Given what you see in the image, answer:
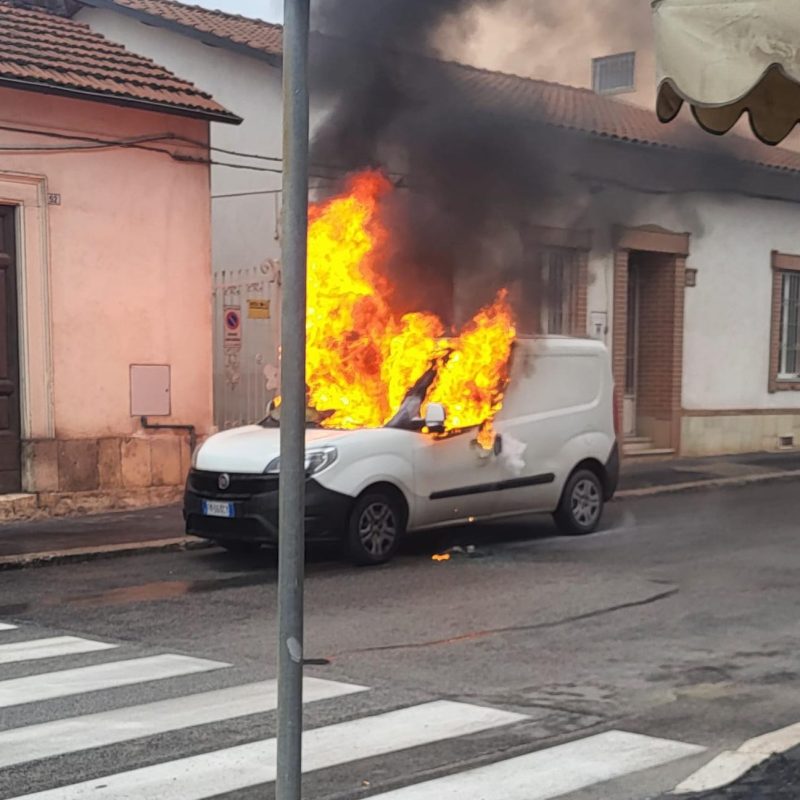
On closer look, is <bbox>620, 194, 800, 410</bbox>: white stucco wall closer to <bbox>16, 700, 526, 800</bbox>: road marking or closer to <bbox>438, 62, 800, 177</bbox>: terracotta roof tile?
<bbox>438, 62, 800, 177</bbox>: terracotta roof tile

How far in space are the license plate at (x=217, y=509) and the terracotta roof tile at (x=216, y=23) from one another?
297 inches

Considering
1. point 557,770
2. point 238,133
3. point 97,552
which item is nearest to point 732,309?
point 238,133

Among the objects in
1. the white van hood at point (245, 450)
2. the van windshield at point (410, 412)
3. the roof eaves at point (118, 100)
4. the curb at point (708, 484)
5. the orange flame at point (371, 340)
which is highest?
the roof eaves at point (118, 100)

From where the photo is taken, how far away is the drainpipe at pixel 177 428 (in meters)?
12.9

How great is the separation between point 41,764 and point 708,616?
464cm

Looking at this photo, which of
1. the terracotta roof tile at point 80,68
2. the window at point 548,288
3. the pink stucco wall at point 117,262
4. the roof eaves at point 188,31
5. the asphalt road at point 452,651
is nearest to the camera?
the asphalt road at point 452,651

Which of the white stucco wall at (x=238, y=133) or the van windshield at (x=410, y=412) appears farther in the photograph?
the white stucco wall at (x=238, y=133)

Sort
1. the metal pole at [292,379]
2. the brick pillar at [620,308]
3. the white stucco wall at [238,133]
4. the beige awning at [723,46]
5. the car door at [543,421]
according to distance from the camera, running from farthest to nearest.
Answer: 1. the brick pillar at [620,308]
2. the white stucco wall at [238,133]
3. the car door at [543,421]
4. the beige awning at [723,46]
5. the metal pole at [292,379]

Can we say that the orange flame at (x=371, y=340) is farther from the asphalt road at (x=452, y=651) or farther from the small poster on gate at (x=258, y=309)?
the small poster on gate at (x=258, y=309)

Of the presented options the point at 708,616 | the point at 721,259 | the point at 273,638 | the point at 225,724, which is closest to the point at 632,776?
the point at 225,724

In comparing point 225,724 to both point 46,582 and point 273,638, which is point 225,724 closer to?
point 273,638

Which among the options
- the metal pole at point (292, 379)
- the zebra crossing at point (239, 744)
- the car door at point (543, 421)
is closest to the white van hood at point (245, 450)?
the car door at point (543, 421)

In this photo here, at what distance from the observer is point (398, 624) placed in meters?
7.32

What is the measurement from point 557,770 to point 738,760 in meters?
0.74
